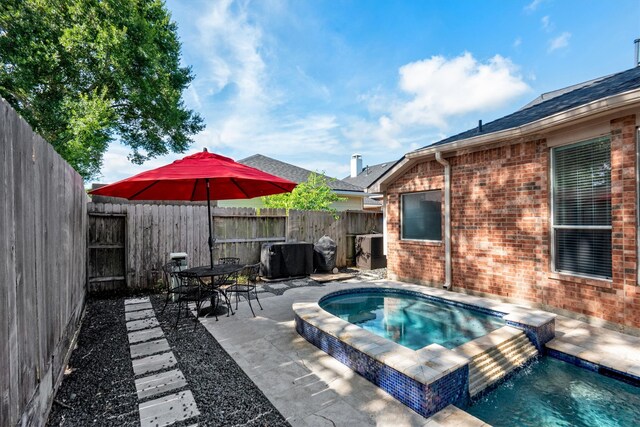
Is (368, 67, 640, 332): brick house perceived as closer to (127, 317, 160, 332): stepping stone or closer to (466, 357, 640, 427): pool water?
(466, 357, 640, 427): pool water

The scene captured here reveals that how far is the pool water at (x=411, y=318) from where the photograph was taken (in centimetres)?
437

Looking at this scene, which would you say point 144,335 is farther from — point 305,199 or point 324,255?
point 305,199

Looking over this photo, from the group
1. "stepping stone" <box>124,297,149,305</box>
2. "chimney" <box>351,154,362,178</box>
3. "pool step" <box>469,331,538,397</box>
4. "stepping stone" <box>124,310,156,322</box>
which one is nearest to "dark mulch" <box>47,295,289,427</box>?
"stepping stone" <box>124,310,156,322</box>

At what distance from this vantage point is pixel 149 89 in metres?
11.3

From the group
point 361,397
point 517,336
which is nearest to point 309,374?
point 361,397

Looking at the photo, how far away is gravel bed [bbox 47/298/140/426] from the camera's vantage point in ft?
8.01

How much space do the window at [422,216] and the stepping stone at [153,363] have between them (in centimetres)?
560

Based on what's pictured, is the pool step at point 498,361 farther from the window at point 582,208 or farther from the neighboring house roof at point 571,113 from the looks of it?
the neighboring house roof at point 571,113

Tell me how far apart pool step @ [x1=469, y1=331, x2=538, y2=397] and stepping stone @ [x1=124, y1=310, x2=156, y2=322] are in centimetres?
489

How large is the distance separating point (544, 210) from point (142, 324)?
6711 millimetres

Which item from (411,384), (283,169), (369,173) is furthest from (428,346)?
(369,173)

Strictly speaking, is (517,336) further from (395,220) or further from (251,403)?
(395,220)

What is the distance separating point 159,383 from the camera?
2963 mm

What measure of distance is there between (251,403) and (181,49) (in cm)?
1499
